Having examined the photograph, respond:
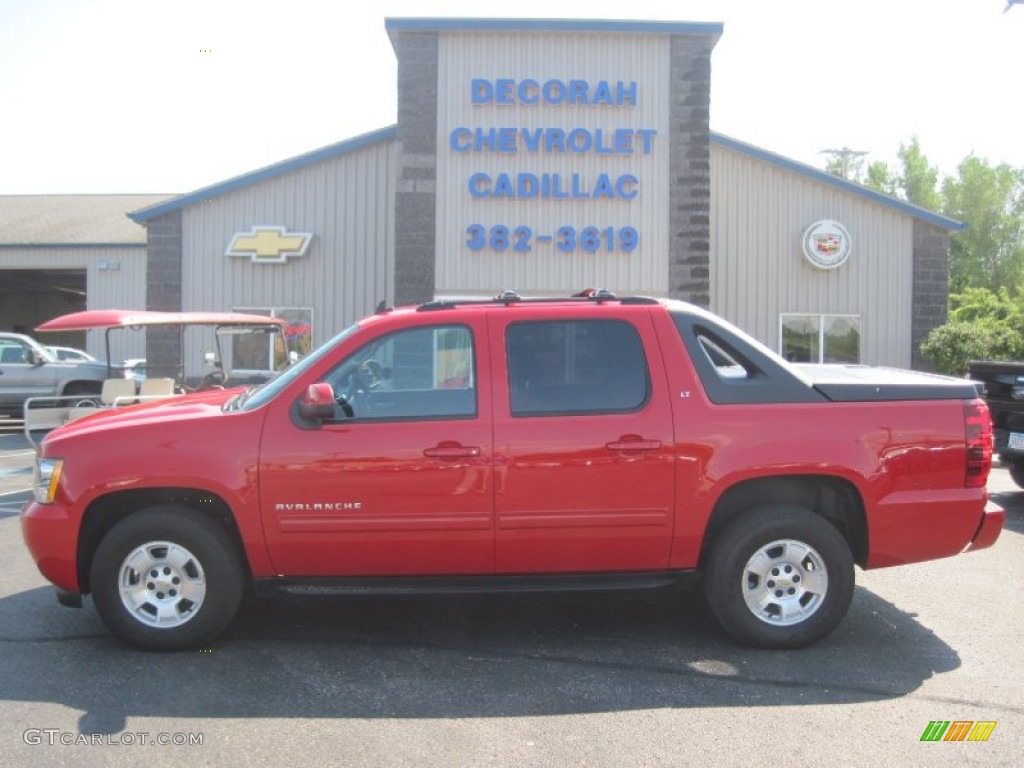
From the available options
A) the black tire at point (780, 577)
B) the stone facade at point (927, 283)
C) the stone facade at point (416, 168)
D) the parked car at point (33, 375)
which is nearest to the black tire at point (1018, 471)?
the black tire at point (780, 577)

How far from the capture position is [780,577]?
5.13 metres

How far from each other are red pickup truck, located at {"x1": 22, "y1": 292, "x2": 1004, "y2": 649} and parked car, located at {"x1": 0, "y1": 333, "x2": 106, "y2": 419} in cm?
1399

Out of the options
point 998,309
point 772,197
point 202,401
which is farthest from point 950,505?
point 998,309

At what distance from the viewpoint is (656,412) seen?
198 inches

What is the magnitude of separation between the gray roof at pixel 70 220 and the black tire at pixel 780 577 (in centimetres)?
2680

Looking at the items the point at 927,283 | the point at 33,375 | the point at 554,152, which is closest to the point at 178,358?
the point at 33,375

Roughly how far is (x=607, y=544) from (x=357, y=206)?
1424 cm

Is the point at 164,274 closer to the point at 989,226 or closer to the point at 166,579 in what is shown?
the point at 166,579

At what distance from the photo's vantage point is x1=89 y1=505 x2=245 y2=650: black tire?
4.97 metres

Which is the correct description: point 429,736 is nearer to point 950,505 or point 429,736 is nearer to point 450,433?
point 450,433

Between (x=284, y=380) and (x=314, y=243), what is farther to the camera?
(x=314, y=243)

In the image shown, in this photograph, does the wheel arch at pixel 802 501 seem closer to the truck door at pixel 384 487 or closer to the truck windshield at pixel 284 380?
the truck door at pixel 384 487

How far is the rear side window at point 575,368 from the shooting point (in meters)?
5.05

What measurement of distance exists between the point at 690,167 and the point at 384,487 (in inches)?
505
